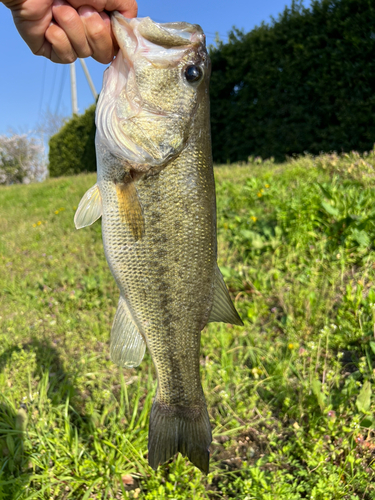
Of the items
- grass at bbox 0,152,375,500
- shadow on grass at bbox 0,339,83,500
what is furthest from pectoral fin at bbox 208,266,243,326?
shadow on grass at bbox 0,339,83,500

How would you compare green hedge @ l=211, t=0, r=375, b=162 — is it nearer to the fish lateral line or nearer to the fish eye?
the fish eye

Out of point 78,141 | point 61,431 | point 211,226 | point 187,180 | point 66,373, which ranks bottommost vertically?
point 61,431

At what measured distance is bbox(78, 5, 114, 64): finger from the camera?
1682 millimetres

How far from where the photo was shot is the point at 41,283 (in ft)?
14.6

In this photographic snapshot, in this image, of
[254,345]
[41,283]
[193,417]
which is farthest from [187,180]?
[41,283]

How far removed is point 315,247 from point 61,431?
288cm

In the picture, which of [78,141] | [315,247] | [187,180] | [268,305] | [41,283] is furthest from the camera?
[78,141]

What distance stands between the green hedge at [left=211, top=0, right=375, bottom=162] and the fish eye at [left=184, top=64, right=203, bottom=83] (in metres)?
6.21

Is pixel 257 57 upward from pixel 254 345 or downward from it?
upward

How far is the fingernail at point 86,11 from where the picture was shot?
168cm

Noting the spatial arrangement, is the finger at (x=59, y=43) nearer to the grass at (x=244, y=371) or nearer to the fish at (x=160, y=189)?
the fish at (x=160, y=189)

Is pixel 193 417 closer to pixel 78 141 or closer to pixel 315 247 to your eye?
pixel 315 247

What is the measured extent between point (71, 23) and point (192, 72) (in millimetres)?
701

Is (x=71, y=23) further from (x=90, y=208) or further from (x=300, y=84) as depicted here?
(x=300, y=84)
